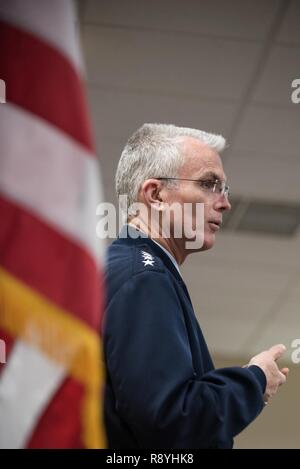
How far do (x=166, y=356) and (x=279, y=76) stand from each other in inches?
79.3

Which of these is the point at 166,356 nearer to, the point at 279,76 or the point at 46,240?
the point at 46,240

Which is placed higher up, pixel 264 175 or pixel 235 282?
pixel 264 175

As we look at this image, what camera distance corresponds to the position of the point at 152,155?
5.11 ft

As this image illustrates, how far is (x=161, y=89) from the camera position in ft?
10.2

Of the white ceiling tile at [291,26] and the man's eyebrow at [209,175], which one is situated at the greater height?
the white ceiling tile at [291,26]

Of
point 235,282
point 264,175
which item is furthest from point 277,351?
point 235,282

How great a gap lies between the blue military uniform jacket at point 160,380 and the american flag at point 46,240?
35 cm

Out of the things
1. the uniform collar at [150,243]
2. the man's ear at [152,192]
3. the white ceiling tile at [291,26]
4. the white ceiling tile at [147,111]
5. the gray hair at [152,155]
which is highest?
the white ceiling tile at [291,26]

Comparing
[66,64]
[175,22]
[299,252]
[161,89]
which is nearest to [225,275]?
[299,252]

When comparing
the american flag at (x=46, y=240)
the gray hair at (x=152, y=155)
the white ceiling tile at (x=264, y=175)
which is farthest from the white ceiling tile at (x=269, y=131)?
the american flag at (x=46, y=240)

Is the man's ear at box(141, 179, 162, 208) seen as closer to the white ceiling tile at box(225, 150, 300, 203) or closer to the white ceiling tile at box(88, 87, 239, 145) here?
the white ceiling tile at box(88, 87, 239, 145)

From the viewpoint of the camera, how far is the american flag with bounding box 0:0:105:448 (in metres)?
0.82

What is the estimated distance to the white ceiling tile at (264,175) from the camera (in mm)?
3605

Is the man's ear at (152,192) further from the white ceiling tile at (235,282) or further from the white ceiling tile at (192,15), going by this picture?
the white ceiling tile at (235,282)
